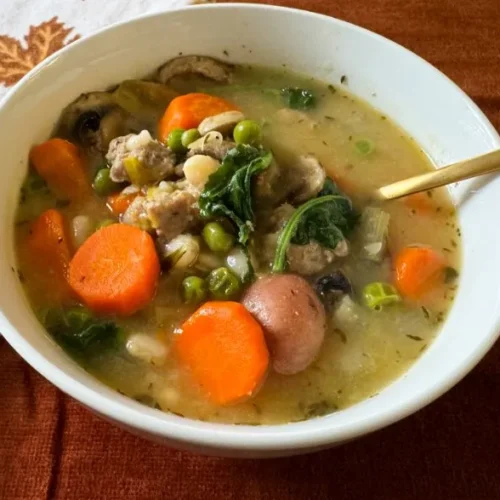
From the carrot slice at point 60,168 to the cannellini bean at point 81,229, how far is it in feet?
0.40

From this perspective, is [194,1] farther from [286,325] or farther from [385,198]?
[286,325]

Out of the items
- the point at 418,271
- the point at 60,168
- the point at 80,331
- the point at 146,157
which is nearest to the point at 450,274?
the point at 418,271

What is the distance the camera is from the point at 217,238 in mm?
1877

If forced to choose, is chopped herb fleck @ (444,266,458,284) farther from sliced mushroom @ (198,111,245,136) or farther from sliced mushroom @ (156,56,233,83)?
sliced mushroom @ (156,56,233,83)

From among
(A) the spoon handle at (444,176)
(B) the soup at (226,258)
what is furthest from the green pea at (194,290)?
(A) the spoon handle at (444,176)

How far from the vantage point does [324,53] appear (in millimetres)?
2395

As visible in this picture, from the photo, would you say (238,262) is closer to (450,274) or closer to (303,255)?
(303,255)

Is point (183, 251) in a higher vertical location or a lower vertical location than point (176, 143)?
lower

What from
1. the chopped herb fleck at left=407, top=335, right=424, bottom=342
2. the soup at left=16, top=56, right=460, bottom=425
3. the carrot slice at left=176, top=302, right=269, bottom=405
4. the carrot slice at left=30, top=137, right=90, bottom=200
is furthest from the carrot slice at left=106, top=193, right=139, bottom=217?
the chopped herb fleck at left=407, top=335, right=424, bottom=342

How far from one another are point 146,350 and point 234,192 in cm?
52

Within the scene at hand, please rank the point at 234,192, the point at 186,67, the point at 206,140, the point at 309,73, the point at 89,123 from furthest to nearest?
the point at 309,73, the point at 186,67, the point at 89,123, the point at 206,140, the point at 234,192

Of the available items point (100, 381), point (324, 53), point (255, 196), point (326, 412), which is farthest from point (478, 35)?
point (100, 381)

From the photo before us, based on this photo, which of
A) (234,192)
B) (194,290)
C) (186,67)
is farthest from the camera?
(186,67)

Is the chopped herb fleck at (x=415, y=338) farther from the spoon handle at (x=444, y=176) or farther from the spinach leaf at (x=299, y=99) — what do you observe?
the spinach leaf at (x=299, y=99)
